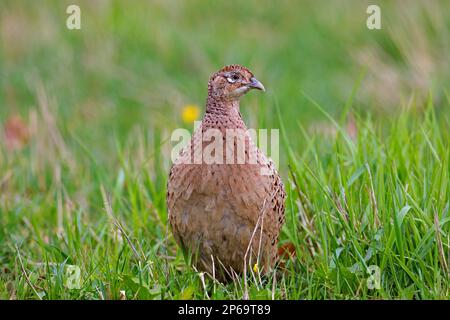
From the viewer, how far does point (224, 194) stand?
3926mm

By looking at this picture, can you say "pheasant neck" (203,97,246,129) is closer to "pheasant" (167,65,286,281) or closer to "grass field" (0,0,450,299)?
"pheasant" (167,65,286,281)

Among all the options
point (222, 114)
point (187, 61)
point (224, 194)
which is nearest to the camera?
point (224, 194)

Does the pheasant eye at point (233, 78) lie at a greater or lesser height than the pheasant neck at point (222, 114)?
greater

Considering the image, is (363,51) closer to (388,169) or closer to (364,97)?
(364,97)

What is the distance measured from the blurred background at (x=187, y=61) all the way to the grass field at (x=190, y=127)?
2 cm

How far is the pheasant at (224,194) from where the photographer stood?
393cm

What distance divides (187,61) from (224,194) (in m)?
4.76

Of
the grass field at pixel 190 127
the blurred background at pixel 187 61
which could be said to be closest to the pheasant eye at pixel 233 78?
Result: the grass field at pixel 190 127

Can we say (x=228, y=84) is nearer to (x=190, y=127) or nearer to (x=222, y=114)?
(x=222, y=114)

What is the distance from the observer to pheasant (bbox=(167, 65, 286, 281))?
3934mm

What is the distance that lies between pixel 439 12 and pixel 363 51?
83cm

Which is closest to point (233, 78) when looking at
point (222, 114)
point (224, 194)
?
point (222, 114)

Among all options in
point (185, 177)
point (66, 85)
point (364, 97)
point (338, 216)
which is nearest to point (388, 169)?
point (338, 216)

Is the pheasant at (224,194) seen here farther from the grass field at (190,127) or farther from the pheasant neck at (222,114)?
the grass field at (190,127)
